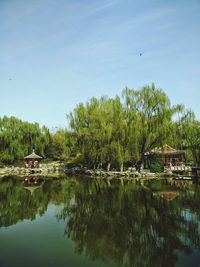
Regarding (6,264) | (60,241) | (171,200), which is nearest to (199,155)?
(171,200)

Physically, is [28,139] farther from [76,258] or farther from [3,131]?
[76,258]

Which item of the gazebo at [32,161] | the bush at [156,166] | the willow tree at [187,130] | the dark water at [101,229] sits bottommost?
the dark water at [101,229]

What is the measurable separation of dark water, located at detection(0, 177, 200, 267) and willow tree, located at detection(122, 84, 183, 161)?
905 centimetres

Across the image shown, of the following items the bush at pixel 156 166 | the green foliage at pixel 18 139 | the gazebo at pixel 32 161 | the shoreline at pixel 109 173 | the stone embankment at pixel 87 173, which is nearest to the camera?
the shoreline at pixel 109 173

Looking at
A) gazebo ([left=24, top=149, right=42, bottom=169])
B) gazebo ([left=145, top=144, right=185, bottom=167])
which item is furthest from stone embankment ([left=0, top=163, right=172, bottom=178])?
gazebo ([left=145, top=144, right=185, bottom=167])

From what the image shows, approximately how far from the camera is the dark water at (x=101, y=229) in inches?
262

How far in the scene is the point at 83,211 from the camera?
11.1m

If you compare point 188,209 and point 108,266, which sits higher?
point 188,209

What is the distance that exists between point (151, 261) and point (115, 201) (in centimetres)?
650

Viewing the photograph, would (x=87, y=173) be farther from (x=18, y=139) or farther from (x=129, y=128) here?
(x=18, y=139)

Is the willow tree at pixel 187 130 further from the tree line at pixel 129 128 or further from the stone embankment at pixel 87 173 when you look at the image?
the stone embankment at pixel 87 173

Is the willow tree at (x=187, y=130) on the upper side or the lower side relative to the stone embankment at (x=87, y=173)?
upper

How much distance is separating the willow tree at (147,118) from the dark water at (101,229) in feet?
29.7

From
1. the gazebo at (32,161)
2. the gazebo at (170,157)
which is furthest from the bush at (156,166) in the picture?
the gazebo at (32,161)
